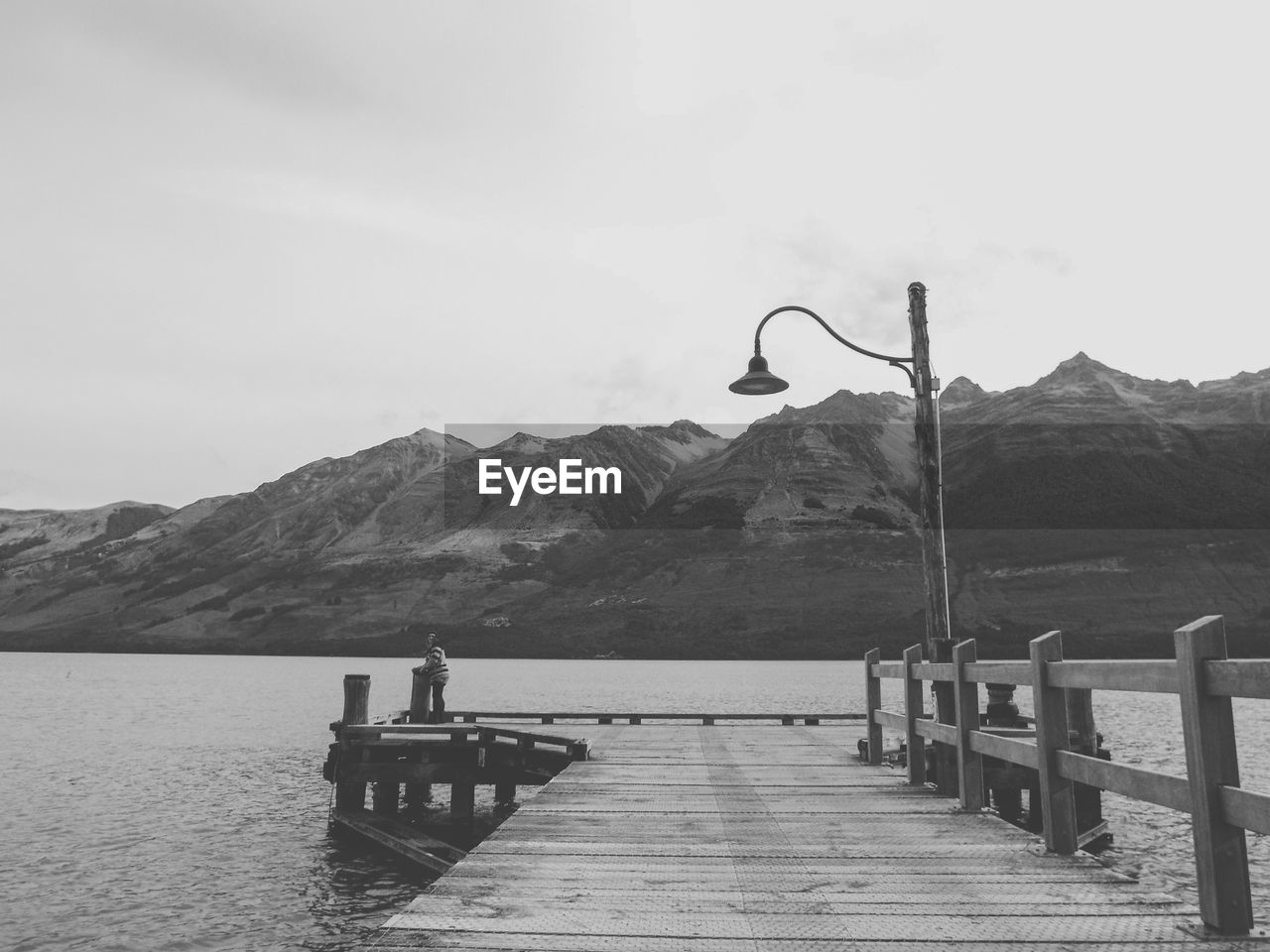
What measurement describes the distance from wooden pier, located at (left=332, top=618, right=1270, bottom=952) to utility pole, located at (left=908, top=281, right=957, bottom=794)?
2.34 meters

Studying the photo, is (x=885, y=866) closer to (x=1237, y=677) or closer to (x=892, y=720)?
(x=1237, y=677)

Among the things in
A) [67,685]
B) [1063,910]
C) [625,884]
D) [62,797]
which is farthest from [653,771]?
[67,685]

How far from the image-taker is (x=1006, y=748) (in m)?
7.58

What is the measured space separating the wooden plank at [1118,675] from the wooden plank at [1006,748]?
722 mm

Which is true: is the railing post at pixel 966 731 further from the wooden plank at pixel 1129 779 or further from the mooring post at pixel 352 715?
the mooring post at pixel 352 715

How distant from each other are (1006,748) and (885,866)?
1.72 meters

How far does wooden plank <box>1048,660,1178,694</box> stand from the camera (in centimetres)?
538

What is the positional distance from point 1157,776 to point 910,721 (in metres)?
5.31

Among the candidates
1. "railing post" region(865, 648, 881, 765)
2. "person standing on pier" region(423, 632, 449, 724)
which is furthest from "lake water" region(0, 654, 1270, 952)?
"railing post" region(865, 648, 881, 765)

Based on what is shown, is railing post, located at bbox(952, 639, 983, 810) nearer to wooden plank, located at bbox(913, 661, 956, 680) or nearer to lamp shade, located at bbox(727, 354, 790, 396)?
wooden plank, located at bbox(913, 661, 956, 680)

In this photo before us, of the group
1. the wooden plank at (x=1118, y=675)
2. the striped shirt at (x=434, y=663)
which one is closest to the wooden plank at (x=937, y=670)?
the wooden plank at (x=1118, y=675)

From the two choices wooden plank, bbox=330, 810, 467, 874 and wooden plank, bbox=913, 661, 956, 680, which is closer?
wooden plank, bbox=913, 661, 956, 680

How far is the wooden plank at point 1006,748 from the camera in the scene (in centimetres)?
714

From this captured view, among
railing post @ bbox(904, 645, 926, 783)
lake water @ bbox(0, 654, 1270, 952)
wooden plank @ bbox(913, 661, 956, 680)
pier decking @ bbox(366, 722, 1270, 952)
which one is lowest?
lake water @ bbox(0, 654, 1270, 952)
